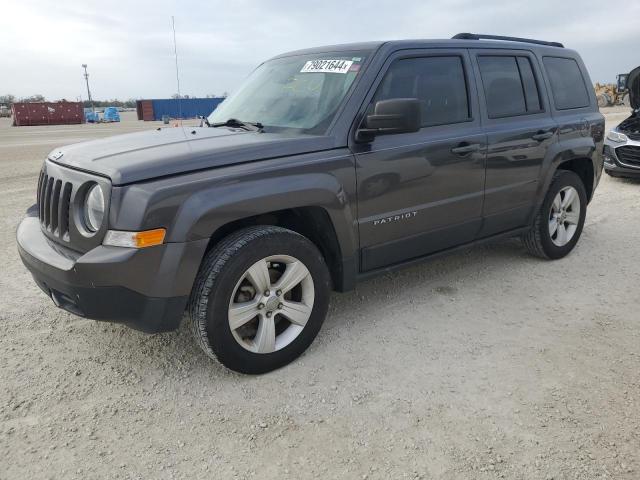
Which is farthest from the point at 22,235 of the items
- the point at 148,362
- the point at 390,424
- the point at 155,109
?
the point at 155,109

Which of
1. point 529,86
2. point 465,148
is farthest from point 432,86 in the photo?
point 529,86

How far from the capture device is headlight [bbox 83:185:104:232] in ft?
8.44

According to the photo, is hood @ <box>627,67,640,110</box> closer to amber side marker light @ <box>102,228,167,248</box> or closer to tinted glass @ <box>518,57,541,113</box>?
tinted glass @ <box>518,57,541,113</box>

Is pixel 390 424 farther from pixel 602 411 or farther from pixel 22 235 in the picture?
pixel 22 235

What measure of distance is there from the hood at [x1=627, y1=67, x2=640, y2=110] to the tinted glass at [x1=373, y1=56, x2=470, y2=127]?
6606 mm

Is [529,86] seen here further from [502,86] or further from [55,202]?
[55,202]

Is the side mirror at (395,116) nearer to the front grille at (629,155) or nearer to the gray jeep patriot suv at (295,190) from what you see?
the gray jeep patriot suv at (295,190)

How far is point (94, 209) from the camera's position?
2619 mm

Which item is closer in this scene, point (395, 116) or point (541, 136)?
point (395, 116)

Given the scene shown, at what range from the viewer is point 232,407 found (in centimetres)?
269

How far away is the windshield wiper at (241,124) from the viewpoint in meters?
3.42

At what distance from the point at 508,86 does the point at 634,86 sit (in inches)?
254

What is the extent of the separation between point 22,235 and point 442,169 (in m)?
2.72

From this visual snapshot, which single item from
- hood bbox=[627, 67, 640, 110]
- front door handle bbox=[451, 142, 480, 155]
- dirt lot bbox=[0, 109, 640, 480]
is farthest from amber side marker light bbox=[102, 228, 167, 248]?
hood bbox=[627, 67, 640, 110]
